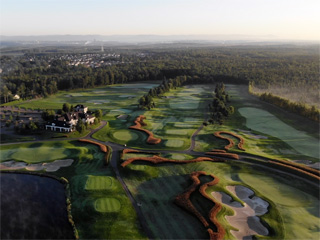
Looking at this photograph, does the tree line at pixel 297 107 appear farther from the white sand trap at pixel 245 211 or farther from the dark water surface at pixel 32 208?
the dark water surface at pixel 32 208

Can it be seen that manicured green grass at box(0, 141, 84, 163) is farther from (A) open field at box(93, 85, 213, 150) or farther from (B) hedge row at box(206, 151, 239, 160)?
(B) hedge row at box(206, 151, 239, 160)

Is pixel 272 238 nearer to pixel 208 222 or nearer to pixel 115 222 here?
pixel 208 222

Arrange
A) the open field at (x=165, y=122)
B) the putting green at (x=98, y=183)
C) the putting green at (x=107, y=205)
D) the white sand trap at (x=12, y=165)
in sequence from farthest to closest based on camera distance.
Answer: the open field at (x=165, y=122)
the white sand trap at (x=12, y=165)
the putting green at (x=98, y=183)
the putting green at (x=107, y=205)

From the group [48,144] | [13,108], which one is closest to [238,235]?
[48,144]

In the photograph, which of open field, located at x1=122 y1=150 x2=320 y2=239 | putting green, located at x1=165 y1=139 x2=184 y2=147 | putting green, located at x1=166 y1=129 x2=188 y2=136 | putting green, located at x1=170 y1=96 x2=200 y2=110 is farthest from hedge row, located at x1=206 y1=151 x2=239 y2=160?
putting green, located at x1=170 y1=96 x2=200 y2=110

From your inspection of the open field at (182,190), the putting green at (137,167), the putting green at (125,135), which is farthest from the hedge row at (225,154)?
the putting green at (125,135)

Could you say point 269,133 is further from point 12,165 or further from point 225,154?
point 12,165
